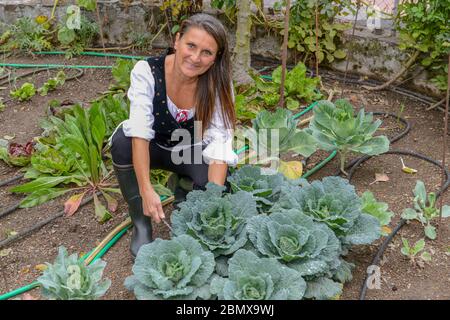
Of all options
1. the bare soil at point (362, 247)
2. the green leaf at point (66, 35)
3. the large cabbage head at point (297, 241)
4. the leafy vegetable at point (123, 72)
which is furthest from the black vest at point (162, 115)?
the green leaf at point (66, 35)

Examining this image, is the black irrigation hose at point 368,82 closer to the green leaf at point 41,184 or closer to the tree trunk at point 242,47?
the tree trunk at point 242,47

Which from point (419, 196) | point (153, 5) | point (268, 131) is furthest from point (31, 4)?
point (419, 196)

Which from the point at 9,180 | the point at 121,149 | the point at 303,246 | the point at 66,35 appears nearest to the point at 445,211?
the point at 303,246

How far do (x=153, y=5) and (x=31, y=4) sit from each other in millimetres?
1007

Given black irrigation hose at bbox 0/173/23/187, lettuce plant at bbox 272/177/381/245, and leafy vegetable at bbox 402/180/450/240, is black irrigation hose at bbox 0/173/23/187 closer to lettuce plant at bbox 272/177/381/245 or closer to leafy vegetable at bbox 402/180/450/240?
lettuce plant at bbox 272/177/381/245

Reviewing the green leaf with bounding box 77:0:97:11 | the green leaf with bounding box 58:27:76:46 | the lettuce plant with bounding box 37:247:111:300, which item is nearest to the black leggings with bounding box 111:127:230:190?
the lettuce plant with bounding box 37:247:111:300

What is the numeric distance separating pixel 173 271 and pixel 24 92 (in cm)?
212

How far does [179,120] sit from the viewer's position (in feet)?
6.45

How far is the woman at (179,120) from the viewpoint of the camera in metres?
1.78

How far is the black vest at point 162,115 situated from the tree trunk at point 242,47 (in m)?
1.20

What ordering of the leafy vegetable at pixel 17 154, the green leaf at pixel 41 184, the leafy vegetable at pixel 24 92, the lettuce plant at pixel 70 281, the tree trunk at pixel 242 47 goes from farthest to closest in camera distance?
the leafy vegetable at pixel 24 92
the tree trunk at pixel 242 47
the leafy vegetable at pixel 17 154
the green leaf at pixel 41 184
the lettuce plant at pixel 70 281

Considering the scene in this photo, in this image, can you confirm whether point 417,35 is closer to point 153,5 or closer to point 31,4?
point 153,5

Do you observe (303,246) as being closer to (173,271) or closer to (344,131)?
(173,271)

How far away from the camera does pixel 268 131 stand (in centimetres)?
228
